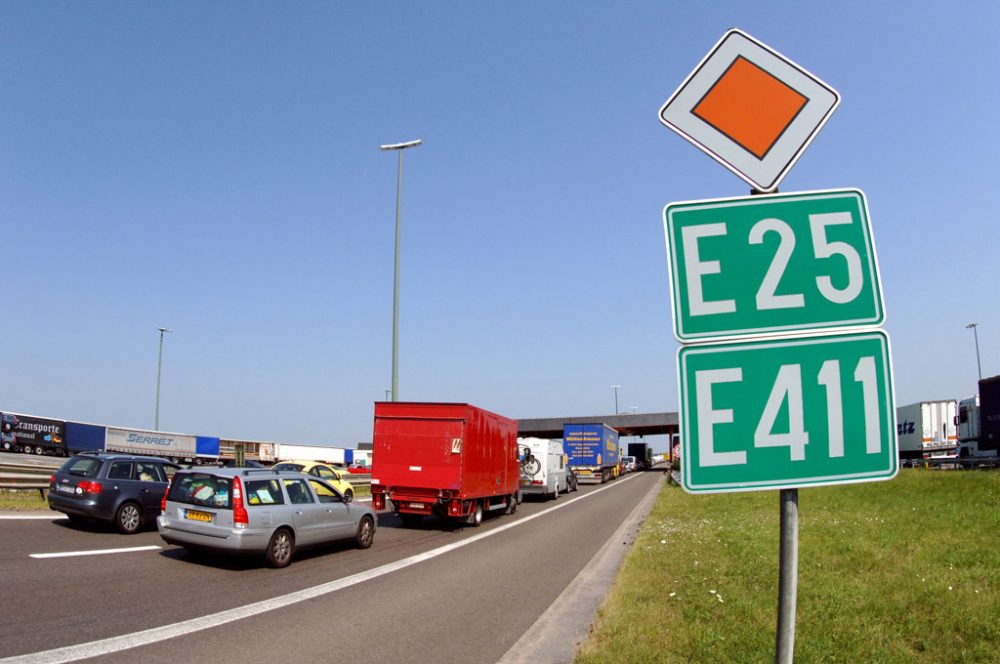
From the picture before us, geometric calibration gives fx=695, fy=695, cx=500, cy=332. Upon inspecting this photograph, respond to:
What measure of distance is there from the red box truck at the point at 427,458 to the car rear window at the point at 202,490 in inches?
305

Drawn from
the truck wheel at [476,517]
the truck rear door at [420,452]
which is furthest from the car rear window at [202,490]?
the truck wheel at [476,517]

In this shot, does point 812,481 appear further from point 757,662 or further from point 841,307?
point 757,662

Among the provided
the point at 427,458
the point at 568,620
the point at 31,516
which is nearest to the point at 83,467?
the point at 31,516

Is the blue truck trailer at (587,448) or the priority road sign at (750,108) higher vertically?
the priority road sign at (750,108)

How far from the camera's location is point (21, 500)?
19766 millimetres

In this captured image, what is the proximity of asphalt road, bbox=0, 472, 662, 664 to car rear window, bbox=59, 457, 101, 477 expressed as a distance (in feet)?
4.12

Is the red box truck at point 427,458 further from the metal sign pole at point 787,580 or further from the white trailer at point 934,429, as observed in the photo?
the white trailer at point 934,429

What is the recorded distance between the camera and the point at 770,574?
31.1 feet

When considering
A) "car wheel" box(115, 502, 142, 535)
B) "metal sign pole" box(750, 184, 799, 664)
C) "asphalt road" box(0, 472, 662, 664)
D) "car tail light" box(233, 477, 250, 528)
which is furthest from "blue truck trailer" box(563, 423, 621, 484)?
"metal sign pole" box(750, 184, 799, 664)

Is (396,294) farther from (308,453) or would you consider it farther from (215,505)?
(308,453)

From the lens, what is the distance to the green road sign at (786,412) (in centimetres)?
256

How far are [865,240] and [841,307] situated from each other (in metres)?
0.28

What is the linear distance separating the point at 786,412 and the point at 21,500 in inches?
907

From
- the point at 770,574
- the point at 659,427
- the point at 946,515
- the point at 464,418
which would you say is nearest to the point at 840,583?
the point at 770,574
